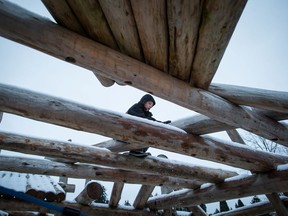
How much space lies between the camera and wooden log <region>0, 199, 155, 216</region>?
Result: 15.1 ft

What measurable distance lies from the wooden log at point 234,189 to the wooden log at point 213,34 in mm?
2776

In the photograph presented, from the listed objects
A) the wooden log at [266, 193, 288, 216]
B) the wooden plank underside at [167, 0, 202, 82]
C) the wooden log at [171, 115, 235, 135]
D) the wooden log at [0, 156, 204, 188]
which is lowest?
the wooden log at [266, 193, 288, 216]

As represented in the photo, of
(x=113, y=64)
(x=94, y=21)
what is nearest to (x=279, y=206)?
(x=113, y=64)

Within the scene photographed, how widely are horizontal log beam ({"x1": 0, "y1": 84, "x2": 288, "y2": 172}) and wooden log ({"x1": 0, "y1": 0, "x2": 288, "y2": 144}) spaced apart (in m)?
0.60

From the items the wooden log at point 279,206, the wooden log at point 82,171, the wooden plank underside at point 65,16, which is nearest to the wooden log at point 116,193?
the wooden log at point 82,171

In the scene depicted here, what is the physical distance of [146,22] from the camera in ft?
6.02

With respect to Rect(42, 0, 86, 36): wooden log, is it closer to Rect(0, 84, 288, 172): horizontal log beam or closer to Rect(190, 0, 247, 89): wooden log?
Rect(0, 84, 288, 172): horizontal log beam

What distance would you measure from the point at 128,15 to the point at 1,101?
147 centimetres

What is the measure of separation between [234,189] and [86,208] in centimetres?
366

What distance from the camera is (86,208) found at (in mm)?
5605

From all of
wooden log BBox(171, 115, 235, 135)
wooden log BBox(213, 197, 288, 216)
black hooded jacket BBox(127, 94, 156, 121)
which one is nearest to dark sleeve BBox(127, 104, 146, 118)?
black hooded jacket BBox(127, 94, 156, 121)

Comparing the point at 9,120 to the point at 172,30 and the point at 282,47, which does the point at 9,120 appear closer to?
the point at 172,30

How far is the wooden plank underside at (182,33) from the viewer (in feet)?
5.46

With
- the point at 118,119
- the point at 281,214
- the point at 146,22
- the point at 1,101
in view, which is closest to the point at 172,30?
the point at 146,22
